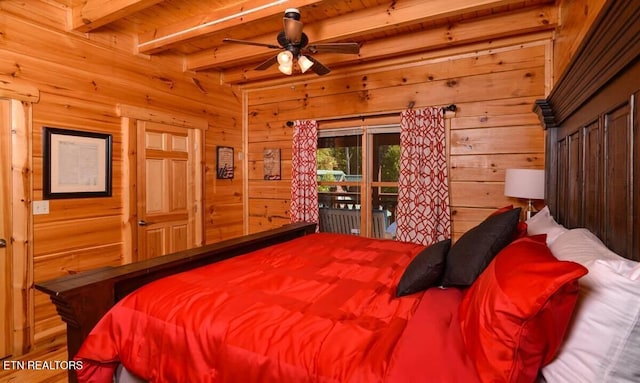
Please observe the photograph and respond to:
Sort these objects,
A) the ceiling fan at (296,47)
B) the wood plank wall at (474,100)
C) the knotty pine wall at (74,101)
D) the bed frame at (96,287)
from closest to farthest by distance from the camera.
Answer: the bed frame at (96,287) → the ceiling fan at (296,47) → the knotty pine wall at (74,101) → the wood plank wall at (474,100)

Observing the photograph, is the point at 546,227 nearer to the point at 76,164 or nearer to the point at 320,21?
the point at 320,21

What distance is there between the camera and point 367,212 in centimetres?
402

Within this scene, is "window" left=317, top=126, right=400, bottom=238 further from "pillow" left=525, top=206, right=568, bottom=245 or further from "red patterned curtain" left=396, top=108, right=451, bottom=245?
"pillow" left=525, top=206, right=568, bottom=245

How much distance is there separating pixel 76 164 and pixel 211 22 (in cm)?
170

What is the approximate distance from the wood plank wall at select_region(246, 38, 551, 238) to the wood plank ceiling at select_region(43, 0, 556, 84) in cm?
26

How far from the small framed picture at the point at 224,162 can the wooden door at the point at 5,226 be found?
211 centimetres

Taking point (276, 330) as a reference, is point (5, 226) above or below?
above

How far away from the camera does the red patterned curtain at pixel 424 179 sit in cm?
350

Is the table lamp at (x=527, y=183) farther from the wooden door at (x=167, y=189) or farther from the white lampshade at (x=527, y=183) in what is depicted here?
the wooden door at (x=167, y=189)

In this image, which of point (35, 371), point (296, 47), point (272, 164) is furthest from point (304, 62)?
point (35, 371)

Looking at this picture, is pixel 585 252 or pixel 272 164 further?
pixel 272 164

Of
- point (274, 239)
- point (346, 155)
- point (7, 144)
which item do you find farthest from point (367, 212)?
point (7, 144)

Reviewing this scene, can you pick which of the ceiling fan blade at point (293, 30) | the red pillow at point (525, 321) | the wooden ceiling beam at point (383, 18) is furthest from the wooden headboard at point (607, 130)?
the ceiling fan blade at point (293, 30)

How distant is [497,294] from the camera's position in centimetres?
101
